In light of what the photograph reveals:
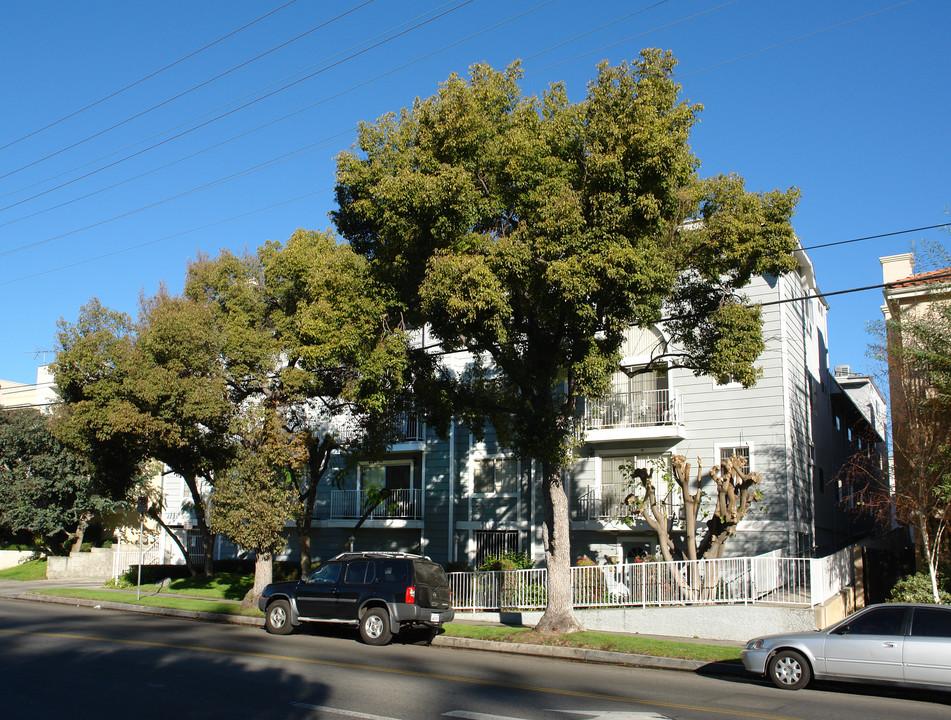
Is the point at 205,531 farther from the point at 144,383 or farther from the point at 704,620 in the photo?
the point at 704,620

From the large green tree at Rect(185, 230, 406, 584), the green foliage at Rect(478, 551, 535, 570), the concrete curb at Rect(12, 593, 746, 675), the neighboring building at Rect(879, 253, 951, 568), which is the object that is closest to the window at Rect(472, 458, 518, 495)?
the green foliage at Rect(478, 551, 535, 570)

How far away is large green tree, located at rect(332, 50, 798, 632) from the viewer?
47.3ft

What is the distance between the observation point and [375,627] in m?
15.9

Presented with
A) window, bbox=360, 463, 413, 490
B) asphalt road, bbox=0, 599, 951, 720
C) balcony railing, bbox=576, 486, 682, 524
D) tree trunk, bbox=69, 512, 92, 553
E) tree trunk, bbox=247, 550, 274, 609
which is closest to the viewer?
asphalt road, bbox=0, 599, 951, 720

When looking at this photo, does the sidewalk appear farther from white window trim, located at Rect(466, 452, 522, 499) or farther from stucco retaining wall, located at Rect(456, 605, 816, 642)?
white window trim, located at Rect(466, 452, 522, 499)

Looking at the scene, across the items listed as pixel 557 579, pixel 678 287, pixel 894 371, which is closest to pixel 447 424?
pixel 557 579

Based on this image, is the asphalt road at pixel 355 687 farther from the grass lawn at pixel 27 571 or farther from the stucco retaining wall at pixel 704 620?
the grass lawn at pixel 27 571

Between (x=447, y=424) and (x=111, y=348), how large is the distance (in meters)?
10.1

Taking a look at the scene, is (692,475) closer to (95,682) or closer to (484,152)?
(484,152)

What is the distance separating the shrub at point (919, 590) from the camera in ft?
56.6

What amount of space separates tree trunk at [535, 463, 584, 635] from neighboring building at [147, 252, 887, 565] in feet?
17.6

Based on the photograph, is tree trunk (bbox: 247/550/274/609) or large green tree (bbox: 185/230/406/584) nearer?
large green tree (bbox: 185/230/406/584)

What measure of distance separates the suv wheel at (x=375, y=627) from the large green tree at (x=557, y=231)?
327 centimetres

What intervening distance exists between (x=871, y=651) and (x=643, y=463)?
13.4 metres
